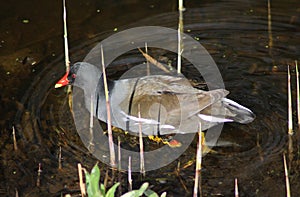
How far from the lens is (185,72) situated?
644 centimetres

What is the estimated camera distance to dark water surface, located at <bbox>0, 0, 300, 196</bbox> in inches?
207

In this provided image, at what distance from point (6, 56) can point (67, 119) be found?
1.25m

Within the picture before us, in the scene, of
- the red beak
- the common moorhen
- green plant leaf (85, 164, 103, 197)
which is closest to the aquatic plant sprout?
the common moorhen

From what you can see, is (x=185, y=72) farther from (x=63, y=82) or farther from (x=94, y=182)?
(x=94, y=182)

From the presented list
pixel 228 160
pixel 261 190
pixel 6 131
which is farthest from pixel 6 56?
pixel 261 190

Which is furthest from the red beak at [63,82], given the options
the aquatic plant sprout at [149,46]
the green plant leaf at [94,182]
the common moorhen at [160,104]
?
the green plant leaf at [94,182]

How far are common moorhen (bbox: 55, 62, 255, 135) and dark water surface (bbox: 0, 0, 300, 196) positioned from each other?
0.22 meters

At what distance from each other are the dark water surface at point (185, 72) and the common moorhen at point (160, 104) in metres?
0.22

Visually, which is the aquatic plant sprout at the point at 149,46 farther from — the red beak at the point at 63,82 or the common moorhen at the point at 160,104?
the red beak at the point at 63,82

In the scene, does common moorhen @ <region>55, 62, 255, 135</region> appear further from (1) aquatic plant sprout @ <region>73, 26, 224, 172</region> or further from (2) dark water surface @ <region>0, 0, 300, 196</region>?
(2) dark water surface @ <region>0, 0, 300, 196</region>

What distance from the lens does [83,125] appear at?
5883 millimetres

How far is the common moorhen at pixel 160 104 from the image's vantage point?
18.3 ft

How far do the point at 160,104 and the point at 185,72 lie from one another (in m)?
0.96

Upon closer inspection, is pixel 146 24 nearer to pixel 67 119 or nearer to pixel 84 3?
pixel 84 3
